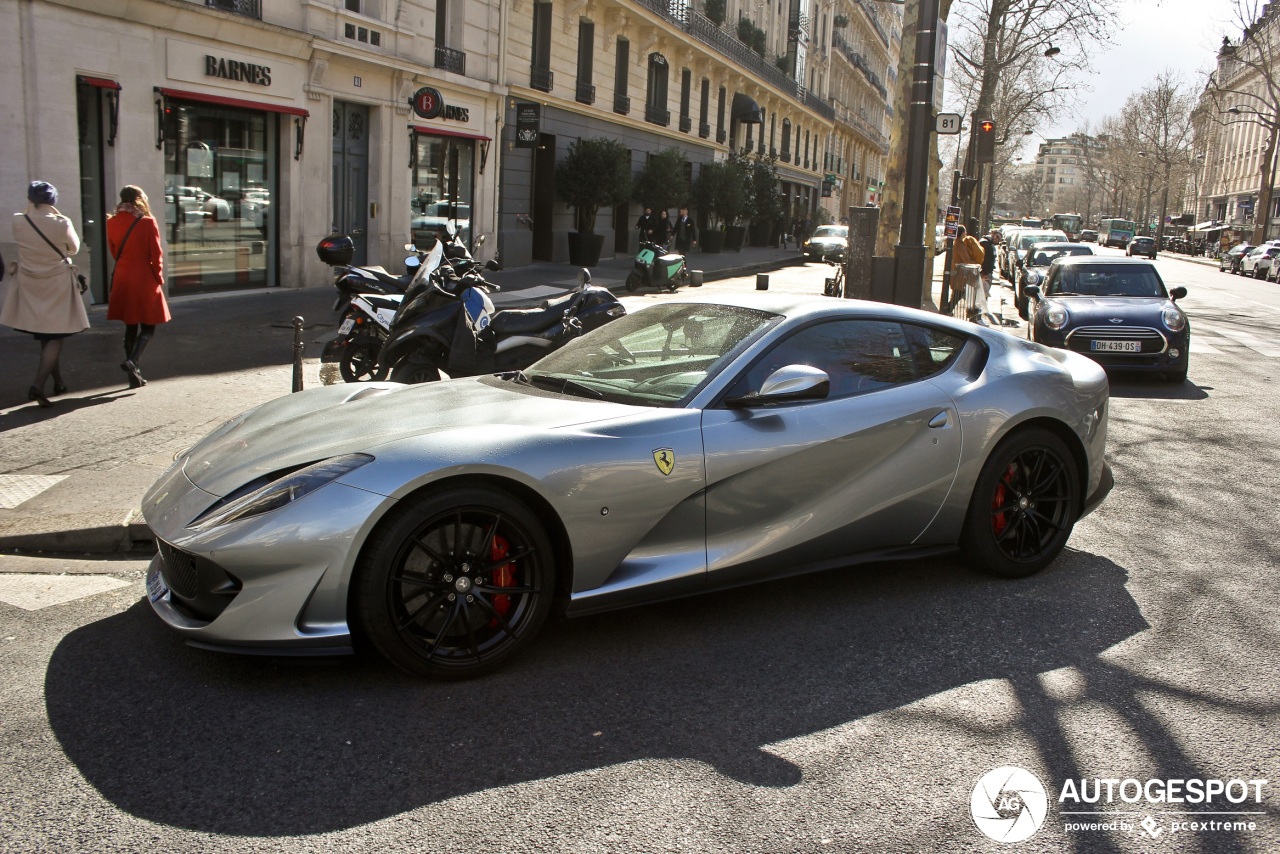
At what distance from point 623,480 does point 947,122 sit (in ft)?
38.6

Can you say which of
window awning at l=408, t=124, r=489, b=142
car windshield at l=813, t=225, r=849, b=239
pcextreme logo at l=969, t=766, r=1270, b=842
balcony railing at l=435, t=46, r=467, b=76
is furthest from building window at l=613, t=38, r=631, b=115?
pcextreme logo at l=969, t=766, r=1270, b=842

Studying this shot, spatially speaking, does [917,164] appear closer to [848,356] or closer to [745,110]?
[848,356]

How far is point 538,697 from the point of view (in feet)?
12.0

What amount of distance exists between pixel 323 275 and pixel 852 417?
662 inches

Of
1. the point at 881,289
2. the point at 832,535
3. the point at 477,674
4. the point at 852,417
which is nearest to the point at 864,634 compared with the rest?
the point at 832,535

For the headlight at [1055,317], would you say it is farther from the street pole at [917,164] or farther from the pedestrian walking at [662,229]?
the pedestrian walking at [662,229]

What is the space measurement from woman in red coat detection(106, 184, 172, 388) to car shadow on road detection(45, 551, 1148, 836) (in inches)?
231

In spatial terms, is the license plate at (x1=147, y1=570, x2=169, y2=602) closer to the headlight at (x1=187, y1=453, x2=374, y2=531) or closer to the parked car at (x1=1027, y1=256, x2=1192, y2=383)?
the headlight at (x1=187, y1=453, x2=374, y2=531)

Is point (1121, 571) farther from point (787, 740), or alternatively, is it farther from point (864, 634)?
point (787, 740)

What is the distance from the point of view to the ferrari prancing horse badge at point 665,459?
3963 millimetres

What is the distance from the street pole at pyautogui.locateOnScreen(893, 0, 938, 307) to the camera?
12492 millimetres

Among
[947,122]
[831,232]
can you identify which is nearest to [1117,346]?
[947,122]

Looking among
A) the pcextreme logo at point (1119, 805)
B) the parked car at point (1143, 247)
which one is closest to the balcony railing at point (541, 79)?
the pcextreme logo at point (1119, 805)

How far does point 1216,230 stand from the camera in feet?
262
